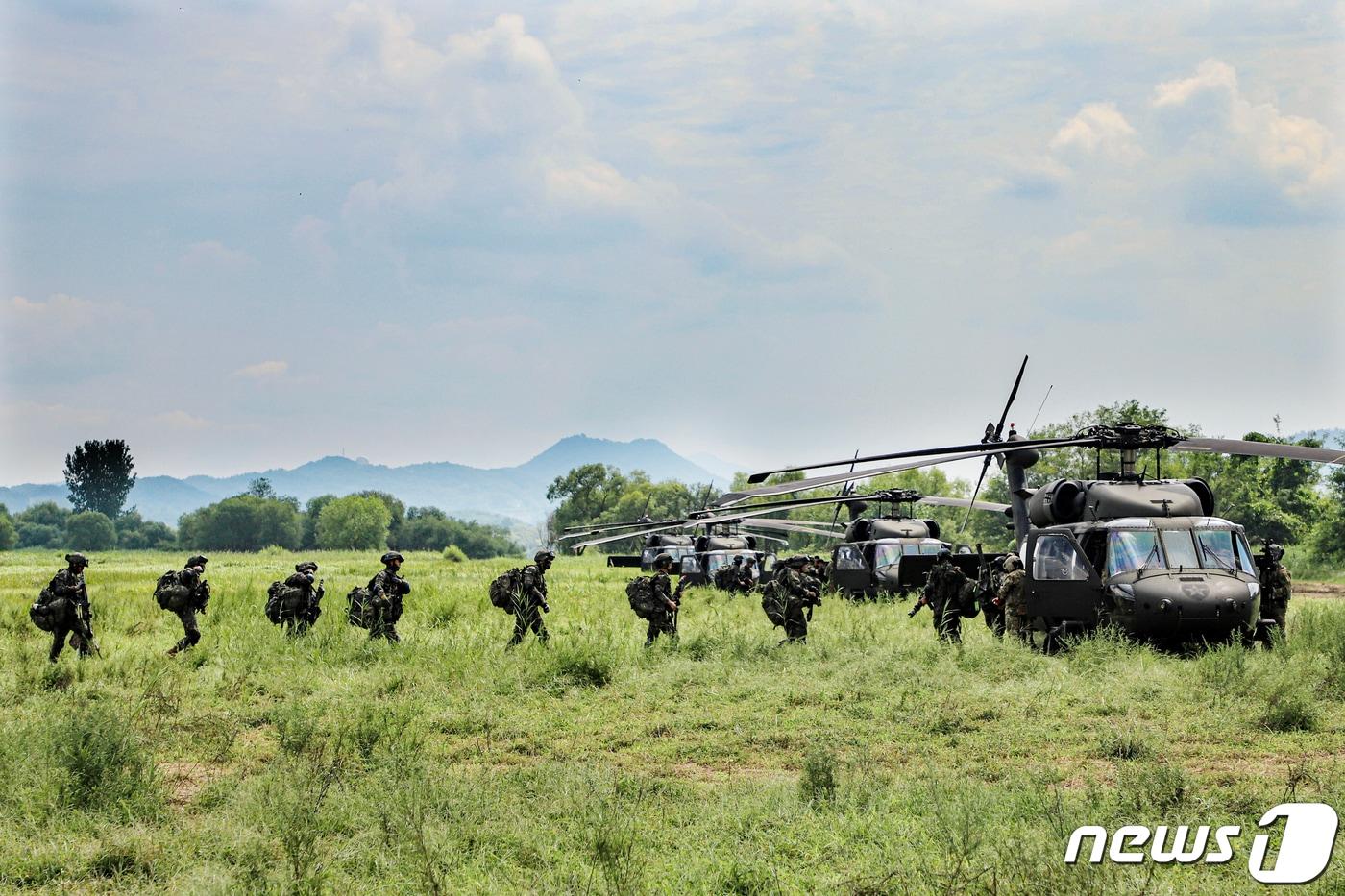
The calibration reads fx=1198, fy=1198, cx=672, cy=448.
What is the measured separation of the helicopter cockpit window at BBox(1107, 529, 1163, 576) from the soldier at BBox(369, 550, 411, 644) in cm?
869

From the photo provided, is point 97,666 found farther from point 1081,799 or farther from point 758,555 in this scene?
point 758,555

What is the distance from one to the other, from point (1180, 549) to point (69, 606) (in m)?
13.0

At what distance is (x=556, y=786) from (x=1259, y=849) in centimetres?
426

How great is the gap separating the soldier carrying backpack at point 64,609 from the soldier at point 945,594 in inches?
424

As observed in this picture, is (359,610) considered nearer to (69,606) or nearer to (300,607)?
A: (300,607)

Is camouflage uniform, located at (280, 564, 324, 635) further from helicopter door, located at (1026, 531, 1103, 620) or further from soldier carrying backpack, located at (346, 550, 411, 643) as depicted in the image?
helicopter door, located at (1026, 531, 1103, 620)

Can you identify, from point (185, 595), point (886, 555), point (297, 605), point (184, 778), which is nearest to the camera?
point (184, 778)

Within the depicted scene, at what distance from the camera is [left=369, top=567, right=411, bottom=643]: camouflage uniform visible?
618 inches

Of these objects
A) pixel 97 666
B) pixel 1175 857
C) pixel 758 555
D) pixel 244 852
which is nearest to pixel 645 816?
pixel 244 852

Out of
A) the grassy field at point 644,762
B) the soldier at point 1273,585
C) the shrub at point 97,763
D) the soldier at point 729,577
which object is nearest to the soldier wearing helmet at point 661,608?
the grassy field at point 644,762

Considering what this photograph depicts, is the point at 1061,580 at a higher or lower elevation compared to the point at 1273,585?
higher

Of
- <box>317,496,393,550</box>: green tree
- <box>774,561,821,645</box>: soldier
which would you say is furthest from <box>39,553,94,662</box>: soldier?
<box>317,496,393,550</box>: green tree

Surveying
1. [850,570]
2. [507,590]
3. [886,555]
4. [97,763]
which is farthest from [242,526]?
[97,763]

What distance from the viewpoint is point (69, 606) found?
14.5 meters
